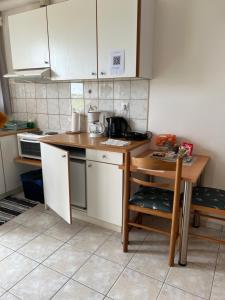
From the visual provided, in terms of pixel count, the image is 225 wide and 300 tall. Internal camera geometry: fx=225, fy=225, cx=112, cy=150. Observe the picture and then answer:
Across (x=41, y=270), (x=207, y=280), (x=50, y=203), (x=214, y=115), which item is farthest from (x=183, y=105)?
(x=41, y=270)

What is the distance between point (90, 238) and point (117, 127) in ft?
3.58

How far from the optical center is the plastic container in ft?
8.53

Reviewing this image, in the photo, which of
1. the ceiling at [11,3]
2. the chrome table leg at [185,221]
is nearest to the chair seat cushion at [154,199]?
the chrome table leg at [185,221]

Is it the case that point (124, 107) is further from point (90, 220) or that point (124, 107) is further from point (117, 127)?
point (90, 220)

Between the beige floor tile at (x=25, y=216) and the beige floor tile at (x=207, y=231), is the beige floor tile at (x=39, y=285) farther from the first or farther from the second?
the beige floor tile at (x=207, y=231)

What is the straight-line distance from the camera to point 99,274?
5.28 ft

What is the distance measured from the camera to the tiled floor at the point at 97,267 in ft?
4.80

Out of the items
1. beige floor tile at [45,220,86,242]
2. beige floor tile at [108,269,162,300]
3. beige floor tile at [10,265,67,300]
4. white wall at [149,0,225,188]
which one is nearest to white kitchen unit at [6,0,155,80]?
white wall at [149,0,225,188]

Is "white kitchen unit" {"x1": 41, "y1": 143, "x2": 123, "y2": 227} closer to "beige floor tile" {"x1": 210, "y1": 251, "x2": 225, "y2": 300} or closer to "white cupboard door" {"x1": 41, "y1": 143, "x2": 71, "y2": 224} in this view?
"white cupboard door" {"x1": 41, "y1": 143, "x2": 71, "y2": 224}

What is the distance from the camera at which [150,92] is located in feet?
7.23

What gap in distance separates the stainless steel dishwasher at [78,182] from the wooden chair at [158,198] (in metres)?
0.59

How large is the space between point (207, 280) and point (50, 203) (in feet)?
5.12

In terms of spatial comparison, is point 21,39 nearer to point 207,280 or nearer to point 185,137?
point 185,137

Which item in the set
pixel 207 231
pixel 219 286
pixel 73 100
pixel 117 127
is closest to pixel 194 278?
pixel 219 286
